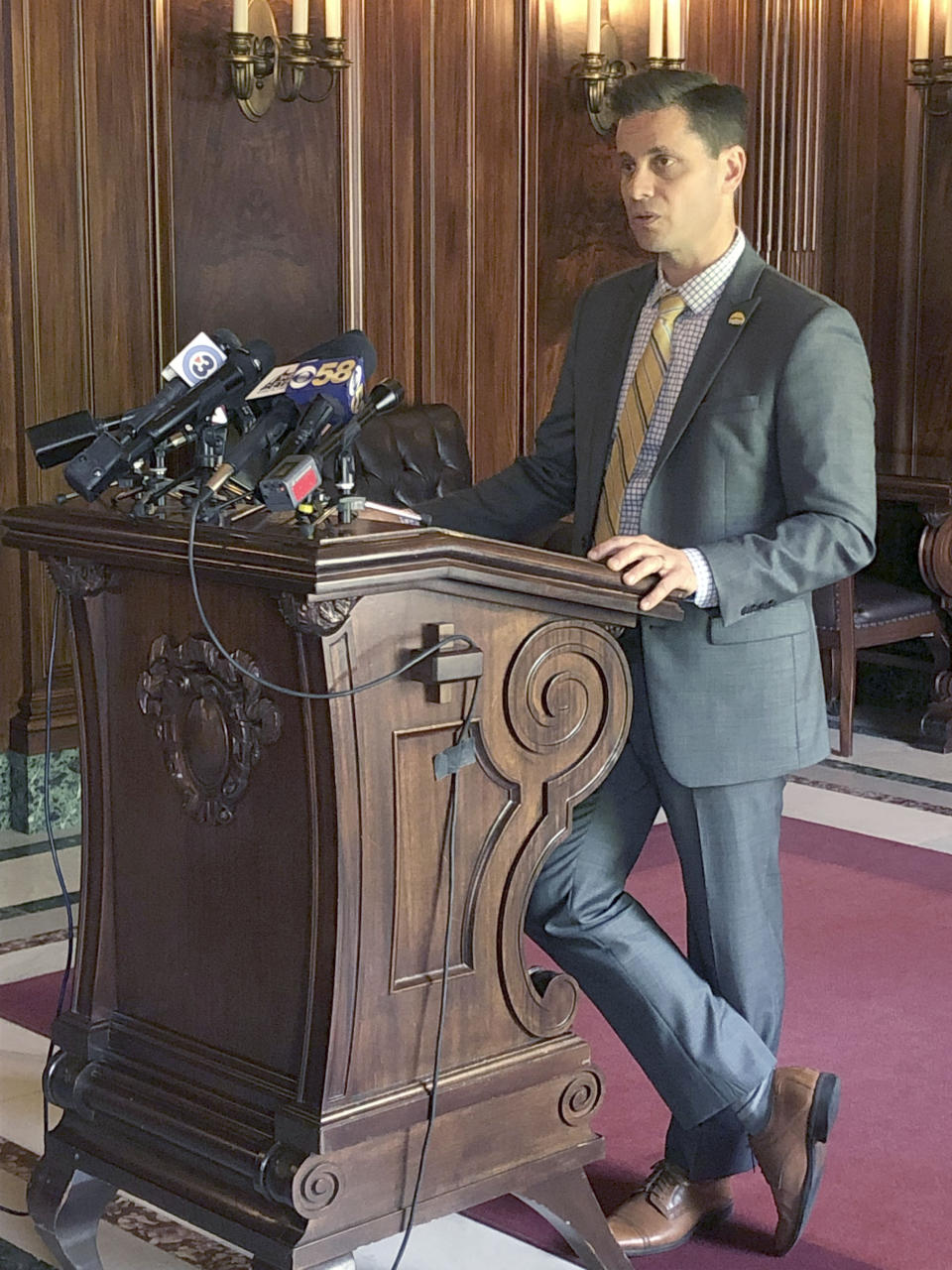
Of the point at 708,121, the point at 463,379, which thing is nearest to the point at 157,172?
the point at 463,379

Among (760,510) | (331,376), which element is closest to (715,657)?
(760,510)

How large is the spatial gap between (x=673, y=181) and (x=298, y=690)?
1.01 meters

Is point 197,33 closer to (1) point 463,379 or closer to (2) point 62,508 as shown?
(1) point 463,379

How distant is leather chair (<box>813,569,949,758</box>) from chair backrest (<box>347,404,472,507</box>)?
1.33 metres

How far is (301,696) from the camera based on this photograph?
7.18ft

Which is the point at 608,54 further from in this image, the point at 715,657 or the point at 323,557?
the point at 323,557

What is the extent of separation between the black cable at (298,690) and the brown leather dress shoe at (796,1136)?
0.93m

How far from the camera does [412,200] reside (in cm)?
592

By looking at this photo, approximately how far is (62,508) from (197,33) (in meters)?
3.19

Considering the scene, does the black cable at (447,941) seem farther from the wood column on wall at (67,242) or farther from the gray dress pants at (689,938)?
the wood column on wall at (67,242)

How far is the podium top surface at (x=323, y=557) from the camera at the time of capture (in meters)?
2.07

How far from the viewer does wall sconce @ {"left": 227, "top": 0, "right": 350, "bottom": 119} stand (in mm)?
5254

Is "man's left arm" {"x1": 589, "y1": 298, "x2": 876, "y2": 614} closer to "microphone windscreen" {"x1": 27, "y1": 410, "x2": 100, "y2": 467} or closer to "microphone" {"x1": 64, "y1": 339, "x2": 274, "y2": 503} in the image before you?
"microphone" {"x1": 64, "y1": 339, "x2": 274, "y2": 503}

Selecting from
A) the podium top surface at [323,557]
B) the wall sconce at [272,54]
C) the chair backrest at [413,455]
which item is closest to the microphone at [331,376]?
the podium top surface at [323,557]
